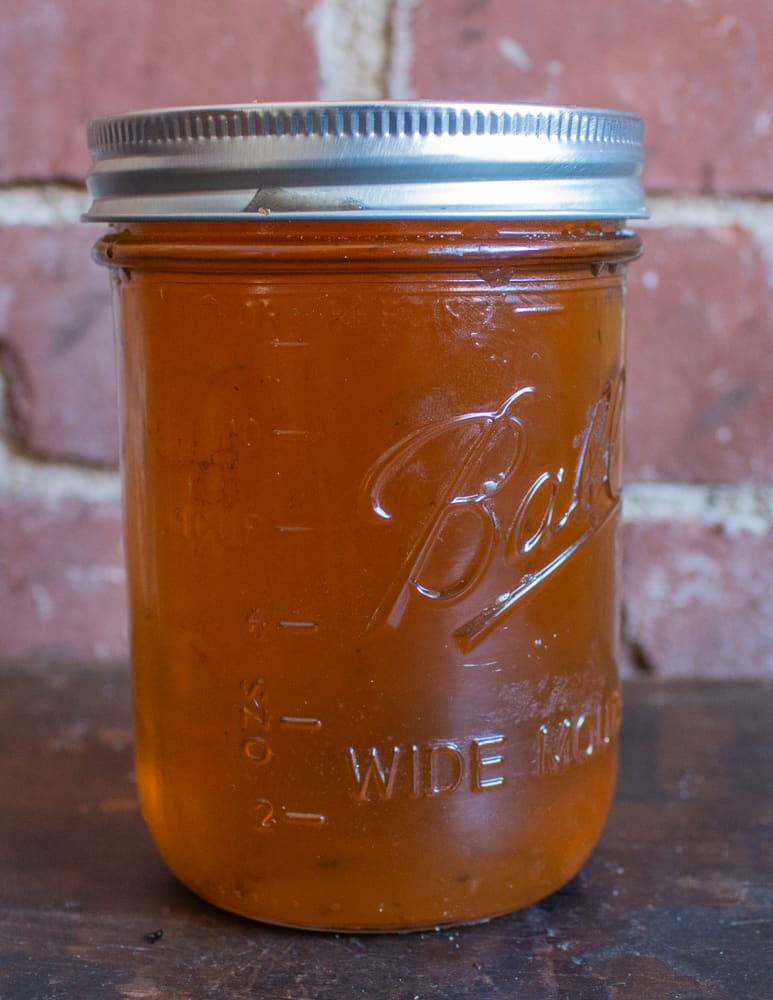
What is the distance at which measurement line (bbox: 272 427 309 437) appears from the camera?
479 millimetres

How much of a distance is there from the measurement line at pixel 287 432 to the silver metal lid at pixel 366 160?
0.08m

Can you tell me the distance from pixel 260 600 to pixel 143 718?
0.12 m

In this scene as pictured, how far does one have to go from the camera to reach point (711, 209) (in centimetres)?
84

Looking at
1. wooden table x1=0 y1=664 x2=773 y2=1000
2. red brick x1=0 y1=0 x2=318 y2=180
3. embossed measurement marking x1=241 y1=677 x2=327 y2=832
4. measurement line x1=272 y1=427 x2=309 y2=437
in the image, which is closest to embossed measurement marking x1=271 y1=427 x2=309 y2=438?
measurement line x1=272 y1=427 x2=309 y2=437

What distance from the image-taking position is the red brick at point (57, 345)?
863mm

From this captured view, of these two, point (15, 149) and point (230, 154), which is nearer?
point (230, 154)

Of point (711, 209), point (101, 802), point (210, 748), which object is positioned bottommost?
point (101, 802)

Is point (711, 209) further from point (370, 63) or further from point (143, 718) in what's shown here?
point (143, 718)

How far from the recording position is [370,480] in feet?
1.57

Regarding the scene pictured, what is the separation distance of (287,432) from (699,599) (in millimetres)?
503

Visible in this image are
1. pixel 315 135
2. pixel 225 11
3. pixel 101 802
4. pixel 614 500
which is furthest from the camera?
pixel 225 11

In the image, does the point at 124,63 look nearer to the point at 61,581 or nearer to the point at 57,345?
the point at 57,345

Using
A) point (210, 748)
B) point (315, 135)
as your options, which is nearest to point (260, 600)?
point (210, 748)

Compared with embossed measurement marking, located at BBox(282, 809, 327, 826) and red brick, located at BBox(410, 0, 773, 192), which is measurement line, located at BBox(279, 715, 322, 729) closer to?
embossed measurement marking, located at BBox(282, 809, 327, 826)
